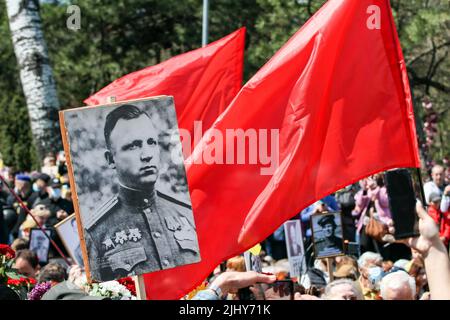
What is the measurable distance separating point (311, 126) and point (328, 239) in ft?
12.7

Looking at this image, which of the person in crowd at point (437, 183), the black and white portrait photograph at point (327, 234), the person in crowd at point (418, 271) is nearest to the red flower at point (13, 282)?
the person in crowd at point (418, 271)

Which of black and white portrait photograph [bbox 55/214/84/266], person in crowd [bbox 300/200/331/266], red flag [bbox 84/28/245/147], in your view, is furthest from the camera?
person in crowd [bbox 300/200/331/266]

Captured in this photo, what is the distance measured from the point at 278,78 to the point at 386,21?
2.53 ft

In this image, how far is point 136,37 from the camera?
25.6 metres

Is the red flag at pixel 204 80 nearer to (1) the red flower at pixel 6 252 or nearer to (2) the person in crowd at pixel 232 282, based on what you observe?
(1) the red flower at pixel 6 252

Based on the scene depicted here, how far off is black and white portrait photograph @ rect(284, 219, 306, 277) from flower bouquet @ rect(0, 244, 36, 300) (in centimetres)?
457

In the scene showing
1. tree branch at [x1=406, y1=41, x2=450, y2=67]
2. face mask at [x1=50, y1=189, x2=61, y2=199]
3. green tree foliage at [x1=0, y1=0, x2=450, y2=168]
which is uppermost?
green tree foliage at [x1=0, y1=0, x2=450, y2=168]

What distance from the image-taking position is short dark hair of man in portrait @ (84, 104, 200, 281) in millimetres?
4797

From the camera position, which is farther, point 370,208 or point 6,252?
point 370,208

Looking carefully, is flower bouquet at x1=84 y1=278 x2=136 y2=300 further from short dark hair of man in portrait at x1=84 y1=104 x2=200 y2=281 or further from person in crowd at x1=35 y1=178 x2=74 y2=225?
person in crowd at x1=35 y1=178 x2=74 y2=225

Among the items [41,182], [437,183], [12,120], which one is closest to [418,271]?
[41,182]

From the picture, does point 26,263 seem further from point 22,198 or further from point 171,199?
point 22,198

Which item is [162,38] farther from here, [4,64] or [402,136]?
[402,136]

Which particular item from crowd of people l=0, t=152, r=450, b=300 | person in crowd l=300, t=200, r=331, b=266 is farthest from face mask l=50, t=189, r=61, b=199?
person in crowd l=300, t=200, r=331, b=266
